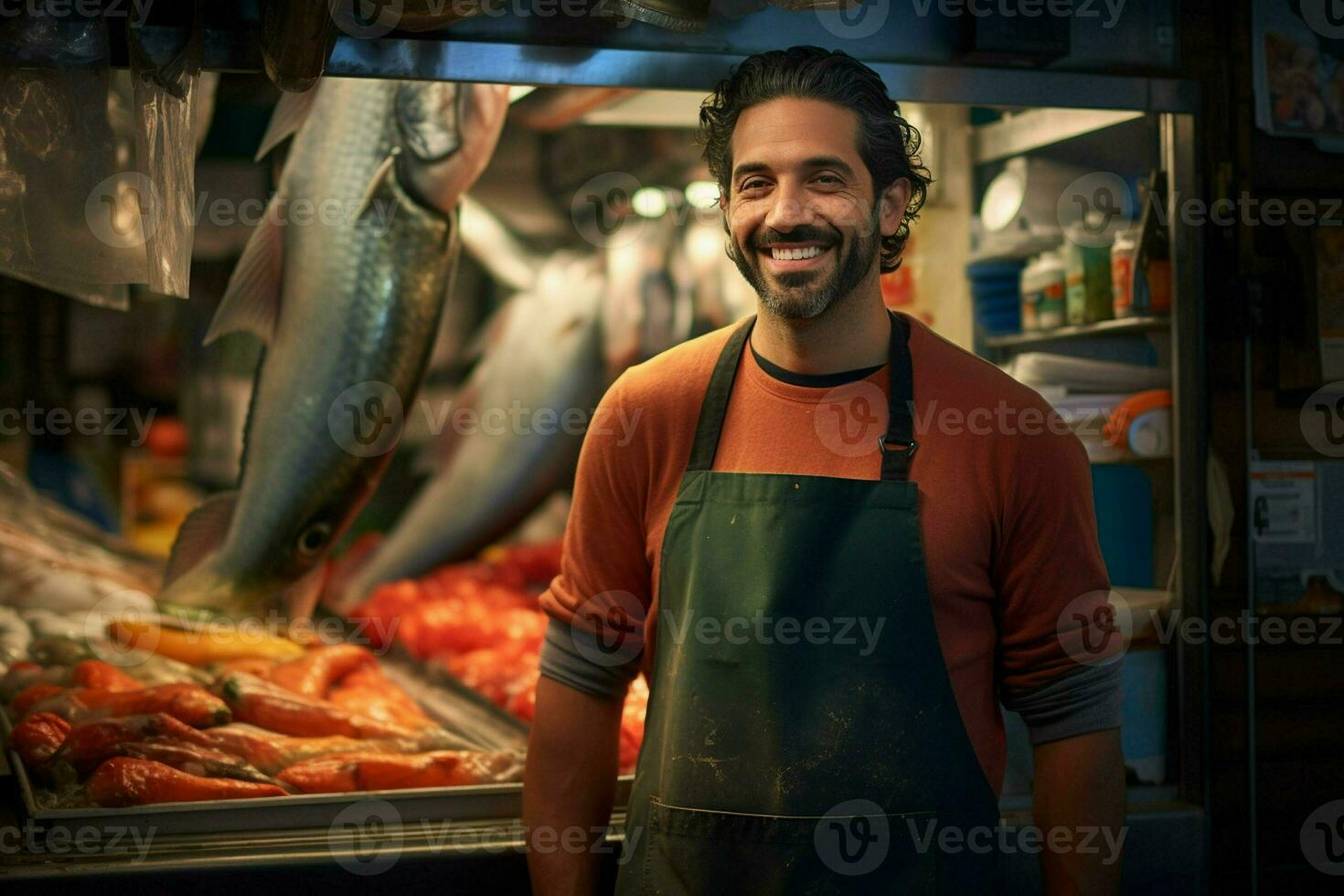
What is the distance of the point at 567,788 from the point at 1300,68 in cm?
231

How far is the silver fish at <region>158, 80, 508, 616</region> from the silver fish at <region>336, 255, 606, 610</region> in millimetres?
1426

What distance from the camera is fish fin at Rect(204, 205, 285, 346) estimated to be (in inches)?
119

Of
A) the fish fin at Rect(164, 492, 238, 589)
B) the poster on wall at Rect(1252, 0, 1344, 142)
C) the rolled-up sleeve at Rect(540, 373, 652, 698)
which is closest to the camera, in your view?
the rolled-up sleeve at Rect(540, 373, 652, 698)

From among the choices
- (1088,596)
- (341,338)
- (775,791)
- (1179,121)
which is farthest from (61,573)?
(1179,121)

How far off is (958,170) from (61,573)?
2.77 m

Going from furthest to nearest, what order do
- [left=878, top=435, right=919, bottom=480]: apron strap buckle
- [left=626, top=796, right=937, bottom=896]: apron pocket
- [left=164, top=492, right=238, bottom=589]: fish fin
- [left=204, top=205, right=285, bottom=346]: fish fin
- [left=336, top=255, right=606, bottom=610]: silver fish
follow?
[left=336, top=255, right=606, bottom=610]: silver fish
[left=164, top=492, right=238, bottom=589]: fish fin
[left=204, top=205, right=285, bottom=346]: fish fin
[left=878, top=435, right=919, bottom=480]: apron strap buckle
[left=626, top=796, right=937, bottom=896]: apron pocket

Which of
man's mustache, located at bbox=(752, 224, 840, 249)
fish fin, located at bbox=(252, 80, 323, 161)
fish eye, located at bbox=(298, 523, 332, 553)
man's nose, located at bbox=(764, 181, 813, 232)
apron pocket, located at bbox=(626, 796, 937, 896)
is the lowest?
apron pocket, located at bbox=(626, 796, 937, 896)

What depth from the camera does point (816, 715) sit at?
2.00m

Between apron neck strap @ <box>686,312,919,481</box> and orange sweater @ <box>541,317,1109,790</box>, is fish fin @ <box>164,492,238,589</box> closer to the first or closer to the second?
orange sweater @ <box>541,317,1109,790</box>

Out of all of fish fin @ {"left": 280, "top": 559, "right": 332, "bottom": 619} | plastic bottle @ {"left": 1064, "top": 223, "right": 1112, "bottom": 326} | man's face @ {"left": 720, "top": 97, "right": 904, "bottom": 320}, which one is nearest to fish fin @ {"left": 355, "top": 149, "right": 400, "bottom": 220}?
fish fin @ {"left": 280, "top": 559, "right": 332, "bottom": 619}

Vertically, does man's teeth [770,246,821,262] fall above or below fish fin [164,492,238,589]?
above

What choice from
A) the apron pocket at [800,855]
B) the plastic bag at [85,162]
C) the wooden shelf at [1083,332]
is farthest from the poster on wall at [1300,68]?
the plastic bag at [85,162]

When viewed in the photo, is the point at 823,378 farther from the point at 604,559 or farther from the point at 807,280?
the point at 604,559

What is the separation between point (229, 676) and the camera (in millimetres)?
3025
